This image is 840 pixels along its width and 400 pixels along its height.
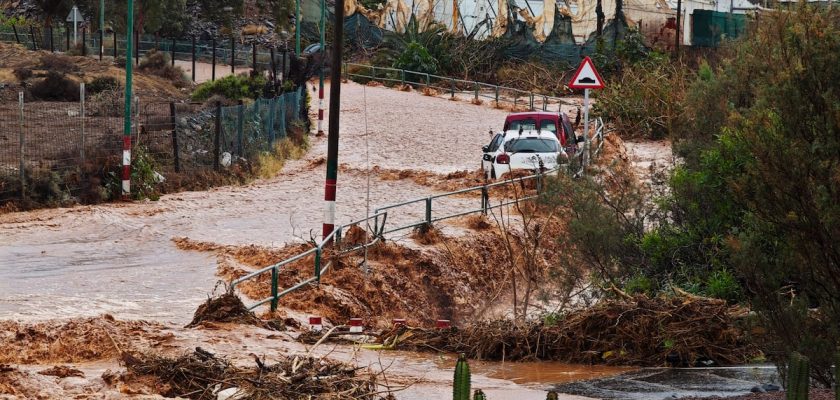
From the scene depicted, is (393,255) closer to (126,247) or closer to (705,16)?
(126,247)

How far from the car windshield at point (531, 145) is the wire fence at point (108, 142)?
641 centimetres

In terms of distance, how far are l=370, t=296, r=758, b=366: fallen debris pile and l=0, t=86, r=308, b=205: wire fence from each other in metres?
12.0

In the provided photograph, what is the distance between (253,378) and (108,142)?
17.5 metres

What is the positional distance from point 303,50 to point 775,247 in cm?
5245

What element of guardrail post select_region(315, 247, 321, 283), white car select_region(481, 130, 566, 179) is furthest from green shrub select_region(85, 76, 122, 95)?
guardrail post select_region(315, 247, 321, 283)

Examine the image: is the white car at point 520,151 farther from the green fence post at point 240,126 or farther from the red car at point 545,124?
the green fence post at point 240,126

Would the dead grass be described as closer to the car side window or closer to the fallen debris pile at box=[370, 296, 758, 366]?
the fallen debris pile at box=[370, 296, 758, 366]

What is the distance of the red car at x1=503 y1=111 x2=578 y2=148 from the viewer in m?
34.1

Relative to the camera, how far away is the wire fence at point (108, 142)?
26219 millimetres

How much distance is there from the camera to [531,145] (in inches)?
1251

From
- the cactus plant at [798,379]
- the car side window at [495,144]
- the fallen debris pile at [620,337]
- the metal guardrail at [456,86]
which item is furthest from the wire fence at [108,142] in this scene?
the cactus plant at [798,379]

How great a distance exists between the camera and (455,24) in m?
60.9

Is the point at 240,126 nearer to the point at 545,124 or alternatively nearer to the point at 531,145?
the point at 531,145

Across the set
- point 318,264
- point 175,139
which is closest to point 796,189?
point 318,264
